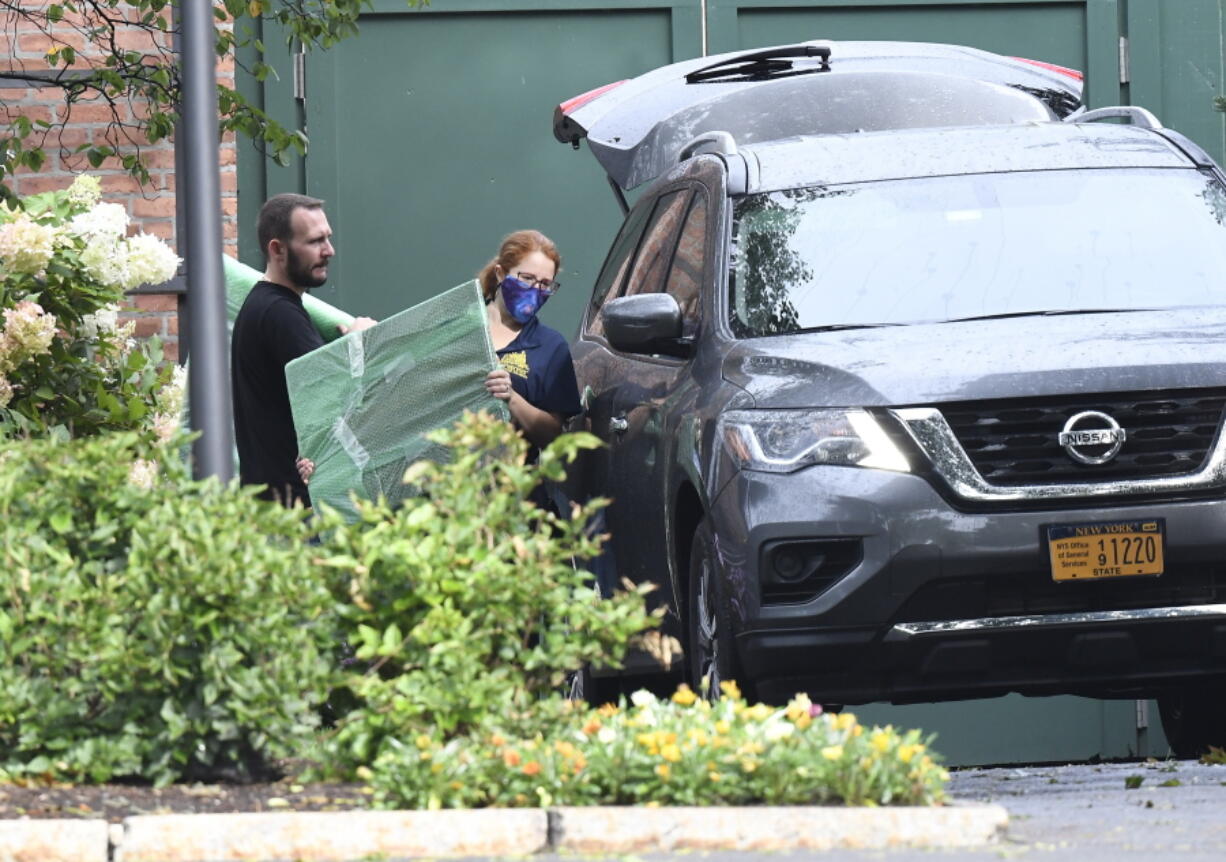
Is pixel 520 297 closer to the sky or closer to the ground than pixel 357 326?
closer to the sky

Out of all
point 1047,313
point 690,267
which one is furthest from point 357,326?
point 1047,313

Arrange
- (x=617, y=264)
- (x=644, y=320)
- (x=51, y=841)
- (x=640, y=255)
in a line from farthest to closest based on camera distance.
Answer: (x=617, y=264), (x=640, y=255), (x=644, y=320), (x=51, y=841)

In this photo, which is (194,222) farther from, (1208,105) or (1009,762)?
(1208,105)

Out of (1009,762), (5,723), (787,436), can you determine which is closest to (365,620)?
(5,723)

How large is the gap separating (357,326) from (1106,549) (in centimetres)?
298

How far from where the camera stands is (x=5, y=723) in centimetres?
564

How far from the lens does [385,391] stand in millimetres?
8188

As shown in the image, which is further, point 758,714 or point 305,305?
point 305,305

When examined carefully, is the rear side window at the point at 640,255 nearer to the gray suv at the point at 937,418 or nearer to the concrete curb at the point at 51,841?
the gray suv at the point at 937,418

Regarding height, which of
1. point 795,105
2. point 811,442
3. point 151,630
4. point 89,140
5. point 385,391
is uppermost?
point 89,140

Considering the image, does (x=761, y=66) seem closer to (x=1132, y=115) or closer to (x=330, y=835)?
(x=1132, y=115)

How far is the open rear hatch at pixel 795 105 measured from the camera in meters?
9.46

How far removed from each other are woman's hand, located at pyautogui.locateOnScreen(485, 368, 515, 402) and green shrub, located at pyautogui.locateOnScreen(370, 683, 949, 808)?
285cm

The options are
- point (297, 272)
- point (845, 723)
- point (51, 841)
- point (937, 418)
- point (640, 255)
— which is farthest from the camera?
point (640, 255)
